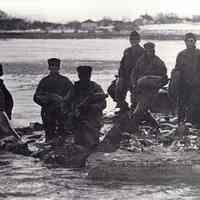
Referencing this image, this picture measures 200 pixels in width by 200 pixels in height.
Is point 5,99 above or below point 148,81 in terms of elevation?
below

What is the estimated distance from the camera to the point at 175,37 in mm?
84812

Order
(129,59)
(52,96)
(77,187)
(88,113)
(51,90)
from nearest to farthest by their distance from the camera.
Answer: (77,187)
(88,113)
(52,96)
(51,90)
(129,59)

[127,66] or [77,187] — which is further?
[127,66]

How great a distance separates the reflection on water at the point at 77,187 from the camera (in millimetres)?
6758

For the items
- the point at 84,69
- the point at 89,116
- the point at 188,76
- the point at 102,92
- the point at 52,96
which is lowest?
the point at 89,116

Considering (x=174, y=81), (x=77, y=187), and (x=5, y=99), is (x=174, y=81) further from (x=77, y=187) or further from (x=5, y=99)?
(x=77, y=187)

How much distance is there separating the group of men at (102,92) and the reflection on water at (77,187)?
4.39ft

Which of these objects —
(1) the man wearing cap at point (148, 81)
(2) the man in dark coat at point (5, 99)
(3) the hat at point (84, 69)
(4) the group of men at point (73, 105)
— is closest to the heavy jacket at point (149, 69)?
(1) the man wearing cap at point (148, 81)

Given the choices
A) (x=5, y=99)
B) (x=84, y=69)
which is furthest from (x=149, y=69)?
(x=5, y=99)

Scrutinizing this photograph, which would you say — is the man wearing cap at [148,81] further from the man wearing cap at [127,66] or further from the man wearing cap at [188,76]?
the man wearing cap at [127,66]

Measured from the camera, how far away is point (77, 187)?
718 cm

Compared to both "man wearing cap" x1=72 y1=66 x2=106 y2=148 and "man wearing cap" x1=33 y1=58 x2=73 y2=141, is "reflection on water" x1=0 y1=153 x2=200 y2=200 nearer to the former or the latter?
"man wearing cap" x1=72 y1=66 x2=106 y2=148

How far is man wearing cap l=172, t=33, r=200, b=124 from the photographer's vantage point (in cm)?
1058

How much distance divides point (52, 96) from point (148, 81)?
1929mm
